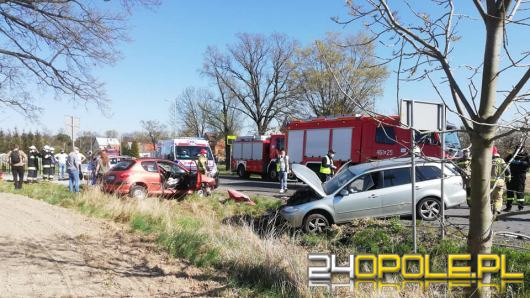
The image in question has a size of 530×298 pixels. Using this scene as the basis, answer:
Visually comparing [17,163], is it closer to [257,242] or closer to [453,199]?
[257,242]

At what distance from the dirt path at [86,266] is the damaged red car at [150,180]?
17.2ft

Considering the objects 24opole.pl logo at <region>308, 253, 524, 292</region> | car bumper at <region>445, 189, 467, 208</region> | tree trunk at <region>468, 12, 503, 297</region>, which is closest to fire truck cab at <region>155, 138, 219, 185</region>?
car bumper at <region>445, 189, 467, 208</region>

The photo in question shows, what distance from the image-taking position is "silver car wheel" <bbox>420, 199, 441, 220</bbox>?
33.2 ft

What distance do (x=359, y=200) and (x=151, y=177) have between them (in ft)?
23.7

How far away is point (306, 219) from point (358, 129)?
9500 millimetres

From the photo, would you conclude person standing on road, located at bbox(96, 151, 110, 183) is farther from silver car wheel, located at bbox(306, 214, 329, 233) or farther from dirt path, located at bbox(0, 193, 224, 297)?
silver car wheel, located at bbox(306, 214, 329, 233)

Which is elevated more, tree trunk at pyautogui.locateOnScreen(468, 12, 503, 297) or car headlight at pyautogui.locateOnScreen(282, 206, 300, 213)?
tree trunk at pyautogui.locateOnScreen(468, 12, 503, 297)

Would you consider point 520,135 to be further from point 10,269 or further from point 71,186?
point 71,186

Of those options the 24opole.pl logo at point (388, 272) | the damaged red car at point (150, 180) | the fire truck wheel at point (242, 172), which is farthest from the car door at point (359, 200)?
the fire truck wheel at point (242, 172)

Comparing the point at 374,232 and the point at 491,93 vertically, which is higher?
the point at 491,93

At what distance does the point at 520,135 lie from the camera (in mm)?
3176

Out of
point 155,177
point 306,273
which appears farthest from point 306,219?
point 155,177

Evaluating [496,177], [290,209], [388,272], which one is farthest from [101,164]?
[496,177]

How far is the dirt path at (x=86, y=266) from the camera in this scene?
4.75m
